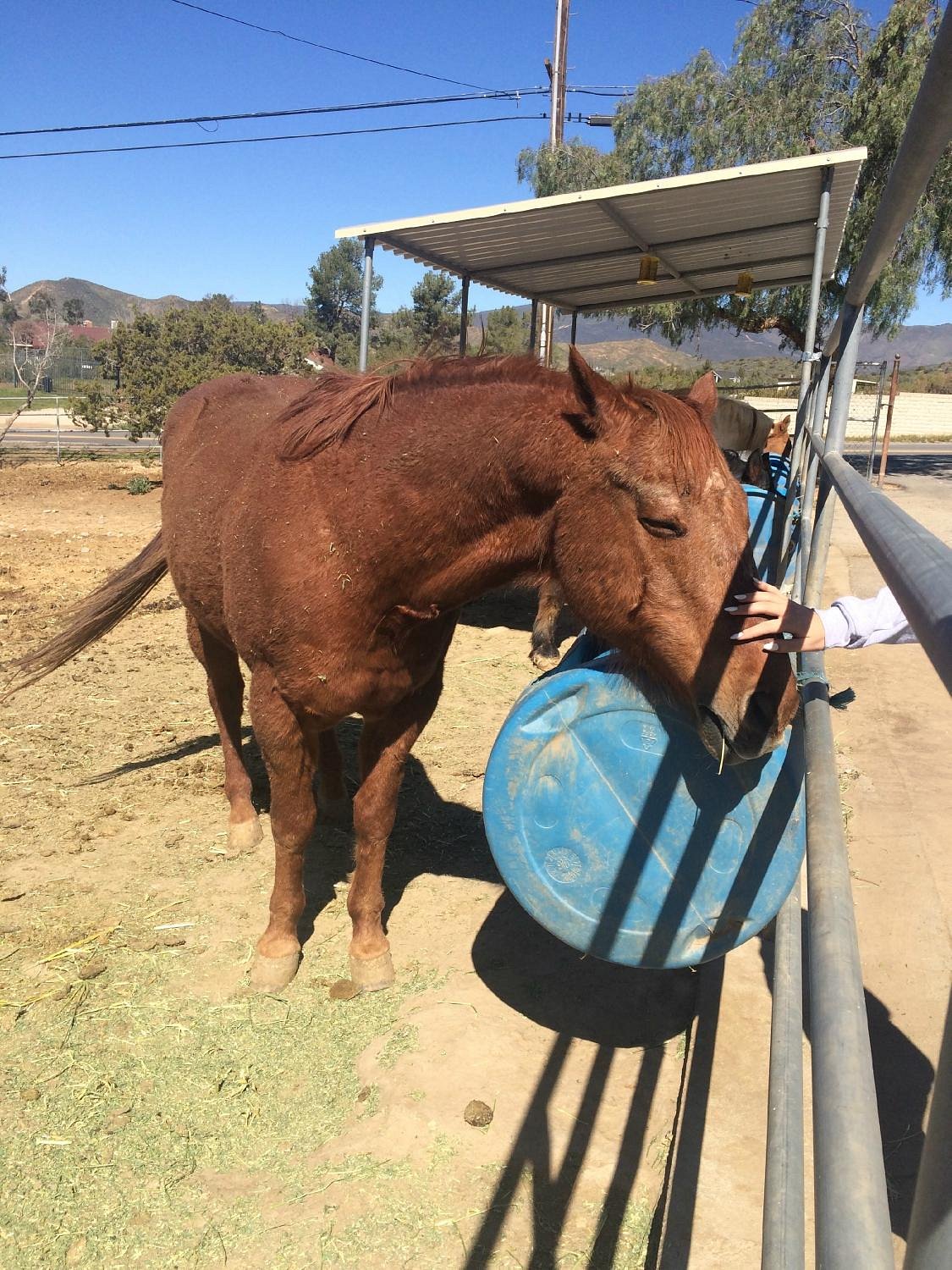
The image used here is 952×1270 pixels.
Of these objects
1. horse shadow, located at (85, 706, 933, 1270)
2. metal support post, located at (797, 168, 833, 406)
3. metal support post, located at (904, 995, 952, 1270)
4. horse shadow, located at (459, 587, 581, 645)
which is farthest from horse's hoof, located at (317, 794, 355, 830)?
metal support post, located at (904, 995, 952, 1270)

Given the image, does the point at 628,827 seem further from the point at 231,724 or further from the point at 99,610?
the point at 99,610

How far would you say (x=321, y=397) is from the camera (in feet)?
9.18

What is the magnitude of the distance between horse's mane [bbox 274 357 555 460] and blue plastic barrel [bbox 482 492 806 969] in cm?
90

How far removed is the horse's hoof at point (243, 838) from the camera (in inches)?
157

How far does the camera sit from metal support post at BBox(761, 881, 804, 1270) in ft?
2.92

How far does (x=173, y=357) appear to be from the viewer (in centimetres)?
1850

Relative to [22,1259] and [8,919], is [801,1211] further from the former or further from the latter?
[8,919]

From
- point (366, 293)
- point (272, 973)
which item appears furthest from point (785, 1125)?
point (366, 293)

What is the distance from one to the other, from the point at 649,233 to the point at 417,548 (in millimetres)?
5092

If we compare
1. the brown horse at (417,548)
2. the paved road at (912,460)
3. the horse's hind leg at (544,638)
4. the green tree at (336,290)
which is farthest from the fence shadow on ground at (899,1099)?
the green tree at (336,290)

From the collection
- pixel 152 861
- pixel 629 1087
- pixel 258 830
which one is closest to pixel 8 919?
pixel 152 861

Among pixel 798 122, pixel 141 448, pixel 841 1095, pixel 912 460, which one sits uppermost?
pixel 798 122

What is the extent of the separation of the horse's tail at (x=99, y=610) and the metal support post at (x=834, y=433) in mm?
3275

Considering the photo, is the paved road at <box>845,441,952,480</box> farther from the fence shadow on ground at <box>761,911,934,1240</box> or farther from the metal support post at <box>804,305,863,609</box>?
the fence shadow on ground at <box>761,911,934,1240</box>
